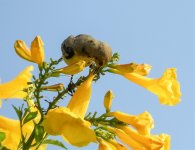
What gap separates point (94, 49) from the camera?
4812mm

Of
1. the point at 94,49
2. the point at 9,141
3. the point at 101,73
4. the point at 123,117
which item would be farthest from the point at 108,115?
the point at 9,141

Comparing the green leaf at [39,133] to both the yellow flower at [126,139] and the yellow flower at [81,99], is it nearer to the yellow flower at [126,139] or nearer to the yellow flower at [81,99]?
the yellow flower at [81,99]

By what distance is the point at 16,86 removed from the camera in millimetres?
5633

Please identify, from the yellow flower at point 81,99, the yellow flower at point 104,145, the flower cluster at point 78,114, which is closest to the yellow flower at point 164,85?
the flower cluster at point 78,114

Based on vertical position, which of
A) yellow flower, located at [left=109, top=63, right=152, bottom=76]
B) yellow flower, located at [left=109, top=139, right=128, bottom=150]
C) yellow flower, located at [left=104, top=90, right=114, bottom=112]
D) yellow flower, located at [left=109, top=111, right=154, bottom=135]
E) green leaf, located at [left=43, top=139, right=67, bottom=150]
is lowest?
green leaf, located at [left=43, top=139, right=67, bottom=150]

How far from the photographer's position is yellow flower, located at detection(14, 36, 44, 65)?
5.06 metres

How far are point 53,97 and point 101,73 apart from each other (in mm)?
613

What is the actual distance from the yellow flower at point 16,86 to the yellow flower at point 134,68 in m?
1.17

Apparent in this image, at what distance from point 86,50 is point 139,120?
1044mm

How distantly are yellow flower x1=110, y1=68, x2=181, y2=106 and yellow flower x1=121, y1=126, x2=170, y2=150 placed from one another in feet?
1.62

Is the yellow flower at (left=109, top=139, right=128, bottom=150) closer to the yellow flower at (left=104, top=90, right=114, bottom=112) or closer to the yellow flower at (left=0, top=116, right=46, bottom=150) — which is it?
the yellow flower at (left=104, top=90, right=114, bottom=112)

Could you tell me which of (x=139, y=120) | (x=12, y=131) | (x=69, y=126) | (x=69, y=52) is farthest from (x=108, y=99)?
(x=12, y=131)

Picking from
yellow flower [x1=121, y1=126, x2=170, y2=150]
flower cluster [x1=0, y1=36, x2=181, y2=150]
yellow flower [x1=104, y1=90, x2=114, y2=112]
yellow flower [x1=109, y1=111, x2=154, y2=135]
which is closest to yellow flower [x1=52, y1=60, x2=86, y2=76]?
flower cluster [x1=0, y1=36, x2=181, y2=150]

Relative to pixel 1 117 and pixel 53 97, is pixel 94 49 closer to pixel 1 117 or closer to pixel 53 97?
pixel 53 97
